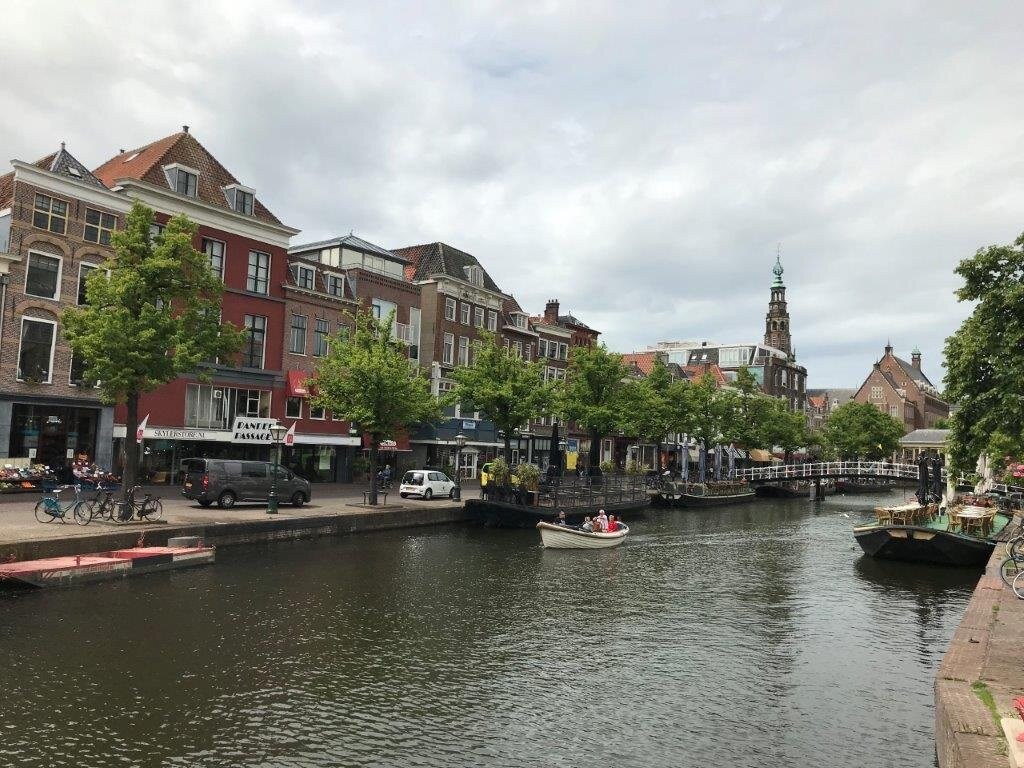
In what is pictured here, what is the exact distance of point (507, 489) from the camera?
37219 mm

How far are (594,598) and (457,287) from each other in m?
42.3

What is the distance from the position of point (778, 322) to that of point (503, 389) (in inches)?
4131

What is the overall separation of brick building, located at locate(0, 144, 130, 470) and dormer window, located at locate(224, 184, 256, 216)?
7.44 meters

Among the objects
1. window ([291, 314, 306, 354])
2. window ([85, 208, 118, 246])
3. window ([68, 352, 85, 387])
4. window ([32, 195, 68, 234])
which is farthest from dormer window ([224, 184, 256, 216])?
window ([68, 352, 85, 387])

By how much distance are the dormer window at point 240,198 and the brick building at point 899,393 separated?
113 meters

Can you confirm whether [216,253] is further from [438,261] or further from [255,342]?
[438,261]

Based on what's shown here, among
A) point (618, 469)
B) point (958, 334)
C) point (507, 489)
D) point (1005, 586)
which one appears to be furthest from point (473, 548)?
point (618, 469)

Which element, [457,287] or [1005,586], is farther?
[457,287]

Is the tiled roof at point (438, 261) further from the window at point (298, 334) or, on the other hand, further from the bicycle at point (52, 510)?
the bicycle at point (52, 510)

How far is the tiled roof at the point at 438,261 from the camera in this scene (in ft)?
197

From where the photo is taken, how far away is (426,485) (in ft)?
136

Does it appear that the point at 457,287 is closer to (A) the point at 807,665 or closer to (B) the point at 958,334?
(B) the point at 958,334

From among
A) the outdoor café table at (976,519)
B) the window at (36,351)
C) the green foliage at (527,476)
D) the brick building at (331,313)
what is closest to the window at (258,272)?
the brick building at (331,313)

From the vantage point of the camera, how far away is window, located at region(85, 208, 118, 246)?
36906 mm
